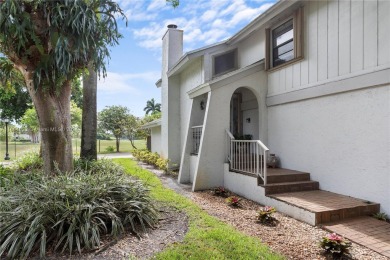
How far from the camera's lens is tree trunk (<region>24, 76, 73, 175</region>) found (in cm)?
610

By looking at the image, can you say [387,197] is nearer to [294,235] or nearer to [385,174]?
[385,174]

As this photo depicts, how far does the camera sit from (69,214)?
410 cm

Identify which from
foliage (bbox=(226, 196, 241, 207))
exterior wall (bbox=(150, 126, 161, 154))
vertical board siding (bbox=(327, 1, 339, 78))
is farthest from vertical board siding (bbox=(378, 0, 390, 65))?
exterior wall (bbox=(150, 126, 161, 154))

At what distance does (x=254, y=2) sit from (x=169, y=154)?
25.0 ft

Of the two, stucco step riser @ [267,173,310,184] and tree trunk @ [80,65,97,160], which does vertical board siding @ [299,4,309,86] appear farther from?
tree trunk @ [80,65,97,160]

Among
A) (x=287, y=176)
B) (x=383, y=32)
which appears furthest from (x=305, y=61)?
(x=287, y=176)

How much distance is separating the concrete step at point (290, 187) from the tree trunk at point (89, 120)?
20.5 ft

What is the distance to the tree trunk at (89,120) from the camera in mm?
9391

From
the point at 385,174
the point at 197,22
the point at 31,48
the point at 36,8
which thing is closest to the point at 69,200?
the point at 31,48

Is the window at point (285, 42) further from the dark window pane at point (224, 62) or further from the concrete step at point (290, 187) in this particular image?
the concrete step at point (290, 187)

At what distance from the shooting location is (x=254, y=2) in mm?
8547

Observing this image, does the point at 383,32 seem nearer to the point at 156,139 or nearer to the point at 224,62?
the point at 224,62

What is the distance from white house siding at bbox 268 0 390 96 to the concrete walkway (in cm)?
323

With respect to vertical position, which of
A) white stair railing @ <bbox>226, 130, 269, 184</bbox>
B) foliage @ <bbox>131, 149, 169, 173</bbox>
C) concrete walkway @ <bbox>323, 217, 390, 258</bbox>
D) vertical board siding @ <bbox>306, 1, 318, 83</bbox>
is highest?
vertical board siding @ <bbox>306, 1, 318, 83</bbox>
